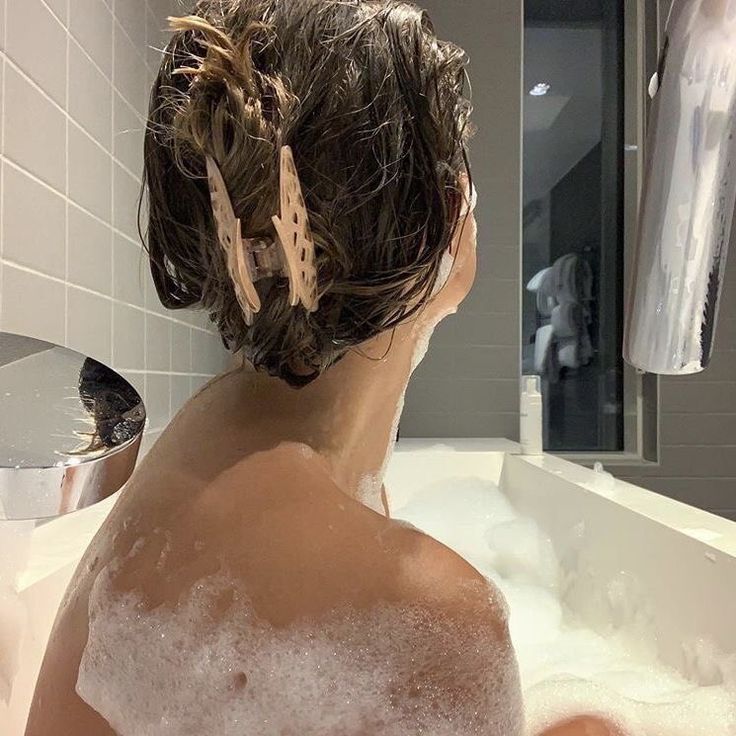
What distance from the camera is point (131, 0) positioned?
142cm

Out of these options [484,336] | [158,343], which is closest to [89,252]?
[158,343]

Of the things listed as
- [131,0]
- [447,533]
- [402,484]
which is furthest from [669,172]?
[402,484]

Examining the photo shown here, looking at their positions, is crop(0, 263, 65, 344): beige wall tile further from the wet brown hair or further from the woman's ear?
the woman's ear

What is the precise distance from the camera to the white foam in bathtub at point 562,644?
32.6 inches

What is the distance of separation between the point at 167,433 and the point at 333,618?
0.23 metres

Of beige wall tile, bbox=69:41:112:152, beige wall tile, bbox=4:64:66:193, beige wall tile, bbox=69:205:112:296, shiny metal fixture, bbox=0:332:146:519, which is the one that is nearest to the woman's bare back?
shiny metal fixture, bbox=0:332:146:519

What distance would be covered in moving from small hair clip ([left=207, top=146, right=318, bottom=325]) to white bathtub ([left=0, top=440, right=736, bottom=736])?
47 cm

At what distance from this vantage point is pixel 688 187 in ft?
1.29

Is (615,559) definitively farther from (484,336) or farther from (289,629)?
(484,336)

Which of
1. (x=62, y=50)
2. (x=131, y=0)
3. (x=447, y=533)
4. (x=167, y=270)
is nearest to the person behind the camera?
(x=167, y=270)

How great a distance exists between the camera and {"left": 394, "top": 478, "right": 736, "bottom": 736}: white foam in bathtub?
32.6 inches

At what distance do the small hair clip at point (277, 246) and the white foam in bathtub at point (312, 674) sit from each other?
198 millimetres

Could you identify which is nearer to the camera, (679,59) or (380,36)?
(679,59)

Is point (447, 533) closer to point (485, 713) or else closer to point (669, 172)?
point (485, 713)
